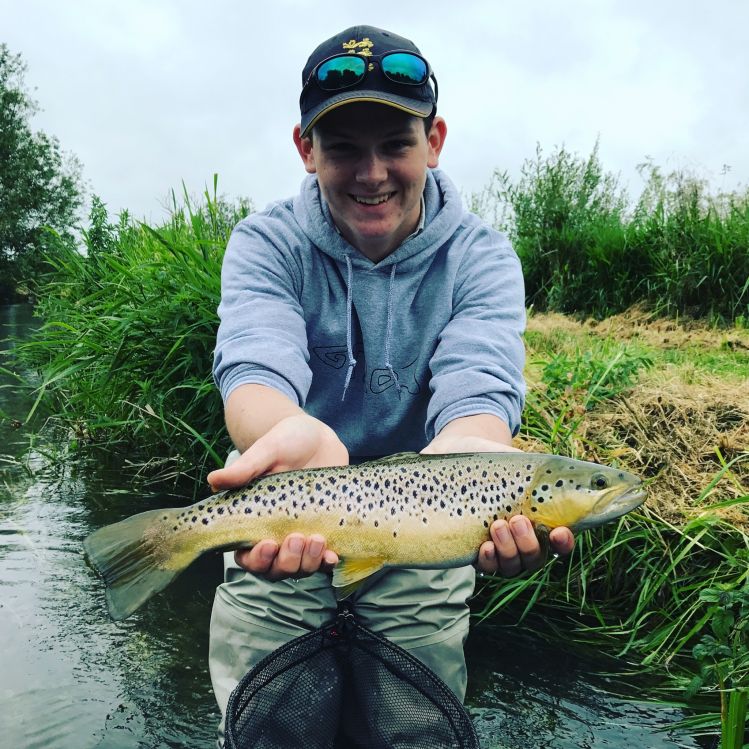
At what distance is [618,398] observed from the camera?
3.94 m

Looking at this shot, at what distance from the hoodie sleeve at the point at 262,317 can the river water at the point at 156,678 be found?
3.88ft

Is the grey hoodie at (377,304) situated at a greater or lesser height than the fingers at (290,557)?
greater

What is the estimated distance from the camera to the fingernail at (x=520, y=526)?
211 centimetres

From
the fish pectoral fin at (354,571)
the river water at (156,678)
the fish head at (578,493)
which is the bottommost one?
the river water at (156,678)

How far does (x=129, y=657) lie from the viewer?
310 centimetres

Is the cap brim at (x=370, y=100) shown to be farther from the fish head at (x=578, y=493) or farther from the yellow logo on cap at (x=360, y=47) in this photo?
the fish head at (x=578, y=493)

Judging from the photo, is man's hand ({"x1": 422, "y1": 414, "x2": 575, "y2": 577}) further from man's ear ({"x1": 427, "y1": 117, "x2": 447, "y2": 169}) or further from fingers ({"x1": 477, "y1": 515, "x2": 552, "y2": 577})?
man's ear ({"x1": 427, "y1": 117, "x2": 447, "y2": 169})

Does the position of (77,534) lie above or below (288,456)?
below

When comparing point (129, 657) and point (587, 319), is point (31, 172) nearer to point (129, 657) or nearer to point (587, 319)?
point (587, 319)

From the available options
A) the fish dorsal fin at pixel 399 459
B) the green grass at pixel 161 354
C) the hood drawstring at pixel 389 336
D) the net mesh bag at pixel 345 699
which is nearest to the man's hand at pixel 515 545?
the fish dorsal fin at pixel 399 459

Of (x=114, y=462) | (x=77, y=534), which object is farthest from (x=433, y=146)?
(x=114, y=462)

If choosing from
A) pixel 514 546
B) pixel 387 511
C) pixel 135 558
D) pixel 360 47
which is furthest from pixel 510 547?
pixel 360 47

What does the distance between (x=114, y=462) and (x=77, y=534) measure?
120 centimetres

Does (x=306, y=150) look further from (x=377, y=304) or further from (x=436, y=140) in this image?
(x=377, y=304)
